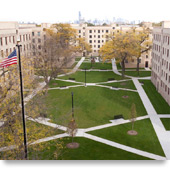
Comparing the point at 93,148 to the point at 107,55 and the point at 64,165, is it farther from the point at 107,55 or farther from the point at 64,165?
the point at 107,55

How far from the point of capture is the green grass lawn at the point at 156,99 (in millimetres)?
36588

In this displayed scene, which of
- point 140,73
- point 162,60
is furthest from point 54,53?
point 140,73

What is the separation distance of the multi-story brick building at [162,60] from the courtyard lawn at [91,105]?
4.79 meters

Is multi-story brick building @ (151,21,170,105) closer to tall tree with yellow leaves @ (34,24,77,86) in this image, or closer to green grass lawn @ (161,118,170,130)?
green grass lawn @ (161,118,170,130)

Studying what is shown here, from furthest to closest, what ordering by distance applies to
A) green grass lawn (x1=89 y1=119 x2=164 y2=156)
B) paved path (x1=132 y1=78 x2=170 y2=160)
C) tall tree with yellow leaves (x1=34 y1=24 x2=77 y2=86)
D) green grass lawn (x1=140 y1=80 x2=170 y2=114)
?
tall tree with yellow leaves (x1=34 y1=24 x2=77 y2=86)
green grass lawn (x1=140 y1=80 x2=170 y2=114)
paved path (x1=132 y1=78 x2=170 y2=160)
green grass lawn (x1=89 y1=119 x2=164 y2=156)

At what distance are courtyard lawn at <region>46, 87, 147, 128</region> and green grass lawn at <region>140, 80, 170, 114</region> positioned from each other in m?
2.18

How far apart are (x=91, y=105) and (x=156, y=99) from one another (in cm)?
1134

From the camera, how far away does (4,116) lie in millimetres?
20422

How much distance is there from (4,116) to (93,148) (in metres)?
9.70

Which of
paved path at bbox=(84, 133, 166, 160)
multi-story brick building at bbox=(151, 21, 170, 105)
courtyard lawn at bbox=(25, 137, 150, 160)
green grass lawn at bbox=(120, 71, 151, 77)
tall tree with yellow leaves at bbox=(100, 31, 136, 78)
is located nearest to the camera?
courtyard lawn at bbox=(25, 137, 150, 160)

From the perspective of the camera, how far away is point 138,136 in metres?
28.0

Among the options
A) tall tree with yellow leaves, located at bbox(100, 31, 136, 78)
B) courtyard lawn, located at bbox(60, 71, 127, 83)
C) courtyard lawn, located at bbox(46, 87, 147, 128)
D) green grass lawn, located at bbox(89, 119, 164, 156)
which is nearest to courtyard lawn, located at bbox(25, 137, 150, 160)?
green grass lawn, located at bbox(89, 119, 164, 156)

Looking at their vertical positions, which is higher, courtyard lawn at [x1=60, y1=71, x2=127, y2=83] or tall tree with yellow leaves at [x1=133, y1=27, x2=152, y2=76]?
tall tree with yellow leaves at [x1=133, y1=27, x2=152, y2=76]

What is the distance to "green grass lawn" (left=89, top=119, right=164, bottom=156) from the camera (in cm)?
2528
